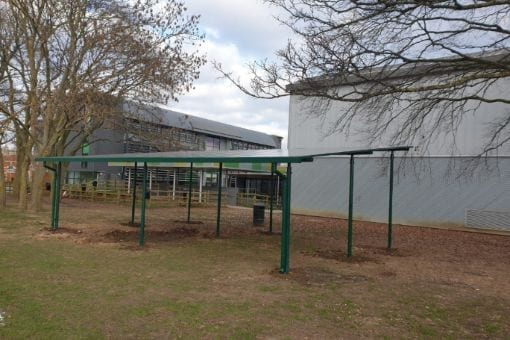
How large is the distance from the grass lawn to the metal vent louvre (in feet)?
12.6

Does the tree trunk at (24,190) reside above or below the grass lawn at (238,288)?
above

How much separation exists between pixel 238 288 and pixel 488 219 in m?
13.8

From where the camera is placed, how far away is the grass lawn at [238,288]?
574 centimetres

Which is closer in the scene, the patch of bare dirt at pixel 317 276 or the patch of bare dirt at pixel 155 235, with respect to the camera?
the patch of bare dirt at pixel 317 276

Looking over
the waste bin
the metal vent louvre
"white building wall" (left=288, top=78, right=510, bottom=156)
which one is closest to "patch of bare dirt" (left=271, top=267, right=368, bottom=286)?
"white building wall" (left=288, top=78, right=510, bottom=156)

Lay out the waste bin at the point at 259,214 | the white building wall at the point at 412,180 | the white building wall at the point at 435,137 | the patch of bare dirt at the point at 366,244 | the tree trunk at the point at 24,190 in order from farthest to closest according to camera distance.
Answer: the tree trunk at the point at 24,190 < the waste bin at the point at 259,214 < the white building wall at the point at 412,180 < the white building wall at the point at 435,137 < the patch of bare dirt at the point at 366,244

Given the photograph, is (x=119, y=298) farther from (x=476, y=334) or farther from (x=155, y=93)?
(x=155, y=93)

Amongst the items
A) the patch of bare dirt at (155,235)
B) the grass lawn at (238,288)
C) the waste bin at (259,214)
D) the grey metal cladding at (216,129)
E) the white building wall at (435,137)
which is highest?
the grey metal cladding at (216,129)

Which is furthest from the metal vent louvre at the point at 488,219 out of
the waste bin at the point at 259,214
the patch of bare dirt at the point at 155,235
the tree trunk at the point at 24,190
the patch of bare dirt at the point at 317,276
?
the tree trunk at the point at 24,190

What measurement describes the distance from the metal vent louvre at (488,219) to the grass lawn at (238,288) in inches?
151

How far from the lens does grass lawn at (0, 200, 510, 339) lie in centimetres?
574

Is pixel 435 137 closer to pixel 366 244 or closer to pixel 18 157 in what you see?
pixel 366 244

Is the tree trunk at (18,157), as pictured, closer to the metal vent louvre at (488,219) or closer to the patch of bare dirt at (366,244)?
the patch of bare dirt at (366,244)

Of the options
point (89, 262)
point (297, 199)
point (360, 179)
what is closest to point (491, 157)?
point (360, 179)
